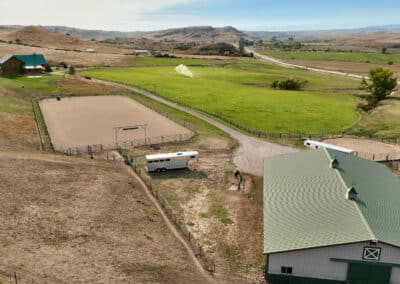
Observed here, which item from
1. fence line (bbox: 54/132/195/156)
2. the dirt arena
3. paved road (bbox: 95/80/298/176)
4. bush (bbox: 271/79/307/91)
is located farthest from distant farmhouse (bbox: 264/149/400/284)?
bush (bbox: 271/79/307/91)

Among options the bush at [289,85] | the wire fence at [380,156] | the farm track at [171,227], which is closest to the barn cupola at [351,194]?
the farm track at [171,227]

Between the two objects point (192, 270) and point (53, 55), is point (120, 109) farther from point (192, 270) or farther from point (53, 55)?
point (53, 55)

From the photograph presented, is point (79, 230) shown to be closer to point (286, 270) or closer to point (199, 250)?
point (199, 250)

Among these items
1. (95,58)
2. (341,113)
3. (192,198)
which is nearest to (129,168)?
(192,198)

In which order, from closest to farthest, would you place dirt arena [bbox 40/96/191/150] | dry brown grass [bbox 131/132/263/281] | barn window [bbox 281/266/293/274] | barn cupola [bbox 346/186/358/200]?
barn window [bbox 281/266/293/274], barn cupola [bbox 346/186/358/200], dry brown grass [bbox 131/132/263/281], dirt arena [bbox 40/96/191/150]

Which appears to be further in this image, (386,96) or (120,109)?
(386,96)

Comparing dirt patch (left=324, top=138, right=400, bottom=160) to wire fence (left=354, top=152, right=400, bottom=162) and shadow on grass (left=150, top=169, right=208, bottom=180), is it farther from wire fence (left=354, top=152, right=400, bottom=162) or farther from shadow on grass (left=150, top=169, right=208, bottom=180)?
shadow on grass (left=150, top=169, right=208, bottom=180)
